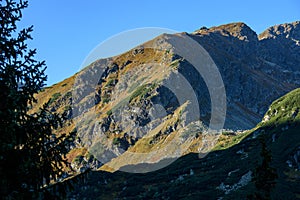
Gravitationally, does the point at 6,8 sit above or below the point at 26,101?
above

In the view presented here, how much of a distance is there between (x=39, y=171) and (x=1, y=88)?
15.4ft

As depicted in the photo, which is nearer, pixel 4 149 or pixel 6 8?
pixel 4 149

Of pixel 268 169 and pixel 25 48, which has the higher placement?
pixel 25 48

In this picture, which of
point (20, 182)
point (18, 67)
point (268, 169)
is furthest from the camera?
point (268, 169)

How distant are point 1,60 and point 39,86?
2.36 m

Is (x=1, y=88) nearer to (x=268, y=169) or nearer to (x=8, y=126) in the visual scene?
(x=8, y=126)

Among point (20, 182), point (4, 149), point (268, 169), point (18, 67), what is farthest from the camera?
point (268, 169)

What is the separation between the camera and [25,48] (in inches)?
834

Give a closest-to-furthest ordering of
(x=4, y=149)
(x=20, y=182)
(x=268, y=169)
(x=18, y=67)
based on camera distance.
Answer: (x=4, y=149), (x=20, y=182), (x=18, y=67), (x=268, y=169)

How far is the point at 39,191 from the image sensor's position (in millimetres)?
19750

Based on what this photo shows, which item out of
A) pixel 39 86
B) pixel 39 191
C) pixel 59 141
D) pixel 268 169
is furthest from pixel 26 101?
pixel 268 169

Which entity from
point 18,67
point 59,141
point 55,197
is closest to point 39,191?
point 55,197

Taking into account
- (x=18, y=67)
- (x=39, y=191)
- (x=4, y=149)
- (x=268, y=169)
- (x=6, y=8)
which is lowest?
(x=268, y=169)

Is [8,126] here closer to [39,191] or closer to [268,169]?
[39,191]
